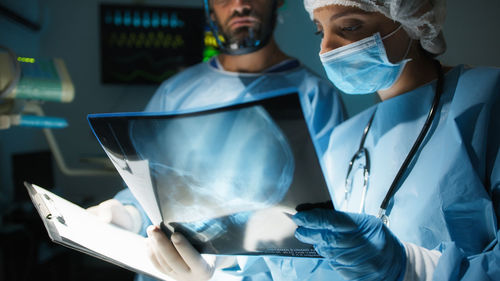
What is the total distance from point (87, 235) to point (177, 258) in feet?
0.67

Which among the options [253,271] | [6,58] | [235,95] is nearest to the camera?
[253,271]

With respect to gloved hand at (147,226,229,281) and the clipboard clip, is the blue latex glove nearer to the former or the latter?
gloved hand at (147,226,229,281)

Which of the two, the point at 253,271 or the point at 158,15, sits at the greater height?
the point at 158,15

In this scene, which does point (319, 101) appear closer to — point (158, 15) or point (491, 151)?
point (491, 151)

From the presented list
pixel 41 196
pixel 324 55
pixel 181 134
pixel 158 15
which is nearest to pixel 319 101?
pixel 324 55

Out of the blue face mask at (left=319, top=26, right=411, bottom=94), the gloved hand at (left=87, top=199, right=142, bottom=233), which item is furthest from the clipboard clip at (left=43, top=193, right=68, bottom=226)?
the blue face mask at (left=319, top=26, right=411, bottom=94)

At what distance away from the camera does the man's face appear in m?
1.21

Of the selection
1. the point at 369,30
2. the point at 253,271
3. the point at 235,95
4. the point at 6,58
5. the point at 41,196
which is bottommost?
the point at 253,271

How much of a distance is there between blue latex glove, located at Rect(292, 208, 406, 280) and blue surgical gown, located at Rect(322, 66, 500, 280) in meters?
0.06

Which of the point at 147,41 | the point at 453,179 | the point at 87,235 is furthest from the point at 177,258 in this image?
the point at 147,41

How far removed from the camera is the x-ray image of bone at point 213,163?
1.89ft

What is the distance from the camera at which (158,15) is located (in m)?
2.61

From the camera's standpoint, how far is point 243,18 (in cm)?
121

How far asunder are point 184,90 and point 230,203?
2.78 feet
